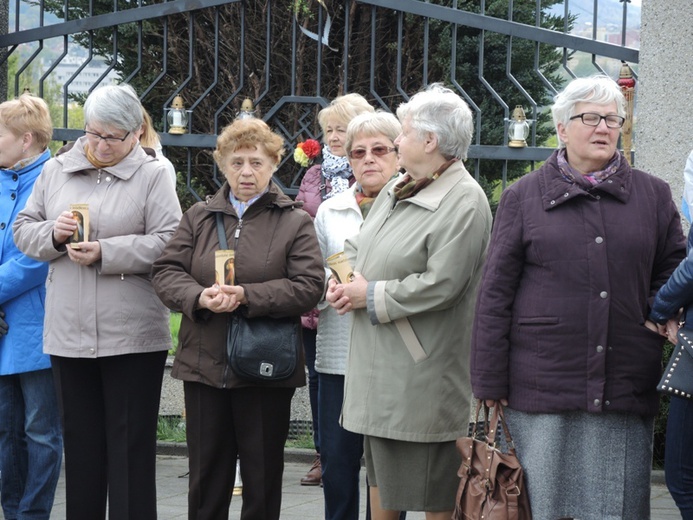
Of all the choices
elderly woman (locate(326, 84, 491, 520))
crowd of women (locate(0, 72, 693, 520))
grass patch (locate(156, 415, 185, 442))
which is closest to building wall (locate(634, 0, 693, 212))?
crowd of women (locate(0, 72, 693, 520))

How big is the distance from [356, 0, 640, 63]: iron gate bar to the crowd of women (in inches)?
44.0

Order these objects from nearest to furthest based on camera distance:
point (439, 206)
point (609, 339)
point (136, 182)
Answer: point (609, 339) < point (439, 206) < point (136, 182)

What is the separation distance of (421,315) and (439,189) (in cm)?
48

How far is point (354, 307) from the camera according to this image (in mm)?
4160

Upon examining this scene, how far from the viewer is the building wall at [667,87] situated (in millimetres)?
5844

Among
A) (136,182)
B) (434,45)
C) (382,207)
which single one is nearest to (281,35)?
(434,45)

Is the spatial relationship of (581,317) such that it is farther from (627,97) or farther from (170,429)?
(170,429)

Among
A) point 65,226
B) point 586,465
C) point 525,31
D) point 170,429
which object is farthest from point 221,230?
point 170,429

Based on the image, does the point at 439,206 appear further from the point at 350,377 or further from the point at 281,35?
the point at 281,35

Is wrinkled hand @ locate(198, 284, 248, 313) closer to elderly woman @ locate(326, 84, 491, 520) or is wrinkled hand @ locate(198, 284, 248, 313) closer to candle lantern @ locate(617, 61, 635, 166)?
elderly woman @ locate(326, 84, 491, 520)

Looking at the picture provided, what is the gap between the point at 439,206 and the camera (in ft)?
13.5

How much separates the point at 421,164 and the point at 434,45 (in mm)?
3555

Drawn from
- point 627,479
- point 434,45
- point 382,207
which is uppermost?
point 434,45

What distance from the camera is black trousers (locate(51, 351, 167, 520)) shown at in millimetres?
4727
